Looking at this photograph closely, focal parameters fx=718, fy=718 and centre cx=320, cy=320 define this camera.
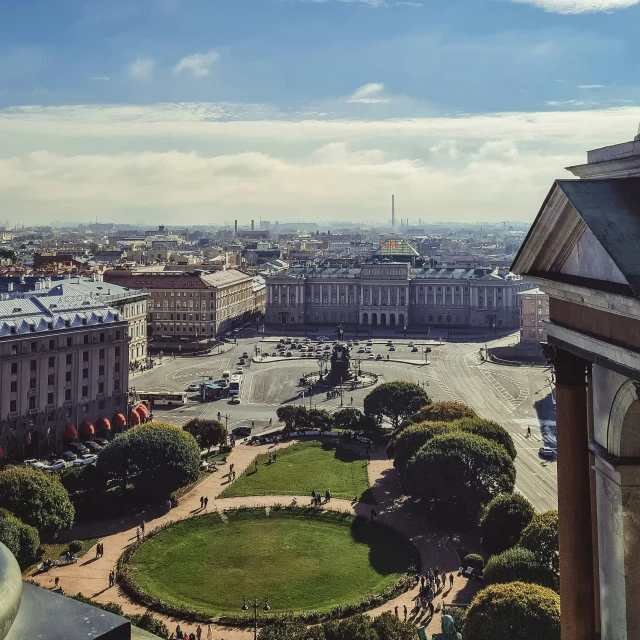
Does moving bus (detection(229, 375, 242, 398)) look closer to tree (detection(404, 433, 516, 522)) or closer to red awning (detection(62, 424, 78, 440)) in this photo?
red awning (detection(62, 424, 78, 440))

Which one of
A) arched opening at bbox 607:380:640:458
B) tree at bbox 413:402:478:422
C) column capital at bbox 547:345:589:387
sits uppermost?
column capital at bbox 547:345:589:387

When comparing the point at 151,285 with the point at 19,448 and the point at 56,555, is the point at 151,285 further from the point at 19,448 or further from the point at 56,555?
the point at 56,555

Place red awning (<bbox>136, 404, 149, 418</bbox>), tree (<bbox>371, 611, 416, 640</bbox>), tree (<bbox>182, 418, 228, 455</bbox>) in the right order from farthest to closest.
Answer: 1. red awning (<bbox>136, 404, 149, 418</bbox>)
2. tree (<bbox>182, 418, 228, 455</bbox>)
3. tree (<bbox>371, 611, 416, 640</bbox>)

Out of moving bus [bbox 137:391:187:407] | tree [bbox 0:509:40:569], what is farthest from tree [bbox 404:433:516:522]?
moving bus [bbox 137:391:187:407]

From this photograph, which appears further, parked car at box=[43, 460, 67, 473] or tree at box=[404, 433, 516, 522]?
parked car at box=[43, 460, 67, 473]

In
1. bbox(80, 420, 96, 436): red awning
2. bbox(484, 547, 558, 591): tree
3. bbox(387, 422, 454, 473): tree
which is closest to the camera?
bbox(484, 547, 558, 591): tree

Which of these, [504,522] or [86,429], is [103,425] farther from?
[504,522]
